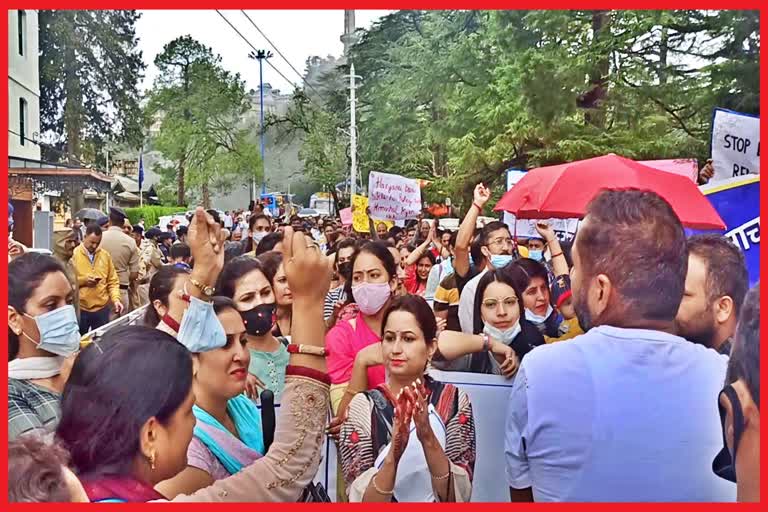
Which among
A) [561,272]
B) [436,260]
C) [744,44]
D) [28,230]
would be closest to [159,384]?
[561,272]

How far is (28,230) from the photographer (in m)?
14.3

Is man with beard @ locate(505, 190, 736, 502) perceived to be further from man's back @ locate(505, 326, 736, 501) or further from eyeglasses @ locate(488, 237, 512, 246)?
eyeglasses @ locate(488, 237, 512, 246)

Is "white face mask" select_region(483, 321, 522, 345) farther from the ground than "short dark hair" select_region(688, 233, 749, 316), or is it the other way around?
"short dark hair" select_region(688, 233, 749, 316)

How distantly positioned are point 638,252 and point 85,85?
18.7 meters

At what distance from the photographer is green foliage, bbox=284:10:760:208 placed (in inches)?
384

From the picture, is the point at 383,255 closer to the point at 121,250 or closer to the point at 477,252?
the point at 477,252

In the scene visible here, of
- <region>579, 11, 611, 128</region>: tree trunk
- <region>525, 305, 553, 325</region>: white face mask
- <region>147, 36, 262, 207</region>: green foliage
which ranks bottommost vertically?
<region>525, 305, 553, 325</region>: white face mask

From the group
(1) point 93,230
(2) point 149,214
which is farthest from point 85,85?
(1) point 93,230

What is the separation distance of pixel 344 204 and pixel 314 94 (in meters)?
4.45

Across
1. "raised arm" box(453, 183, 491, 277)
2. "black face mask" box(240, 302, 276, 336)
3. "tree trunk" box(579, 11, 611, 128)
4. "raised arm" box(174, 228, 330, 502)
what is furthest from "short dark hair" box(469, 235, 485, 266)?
"tree trunk" box(579, 11, 611, 128)

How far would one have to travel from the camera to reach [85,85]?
18641mm

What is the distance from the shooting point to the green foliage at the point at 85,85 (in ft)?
49.8

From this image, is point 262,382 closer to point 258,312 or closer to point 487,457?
point 258,312

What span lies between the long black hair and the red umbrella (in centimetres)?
229
